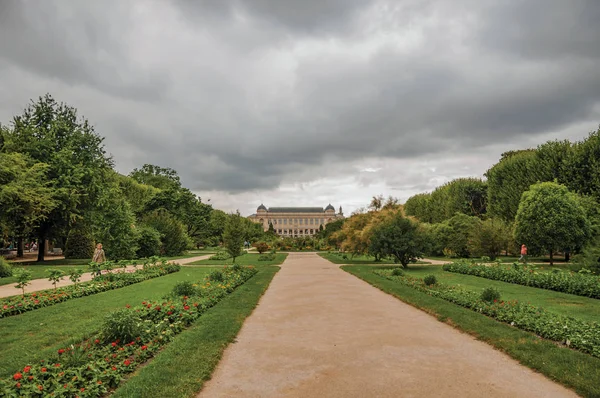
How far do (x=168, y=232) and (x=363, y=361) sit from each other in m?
33.5

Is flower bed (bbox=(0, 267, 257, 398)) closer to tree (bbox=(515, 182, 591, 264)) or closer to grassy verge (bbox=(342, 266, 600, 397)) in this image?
grassy verge (bbox=(342, 266, 600, 397))

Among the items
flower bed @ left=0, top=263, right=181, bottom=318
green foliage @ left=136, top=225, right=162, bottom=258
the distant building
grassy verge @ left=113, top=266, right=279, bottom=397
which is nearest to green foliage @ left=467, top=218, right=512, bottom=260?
flower bed @ left=0, top=263, right=181, bottom=318

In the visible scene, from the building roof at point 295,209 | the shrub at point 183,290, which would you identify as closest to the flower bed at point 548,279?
the shrub at point 183,290

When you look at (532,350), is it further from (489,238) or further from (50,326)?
(489,238)

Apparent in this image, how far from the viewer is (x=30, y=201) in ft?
72.4

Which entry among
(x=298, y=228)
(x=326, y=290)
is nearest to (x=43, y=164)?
(x=326, y=290)

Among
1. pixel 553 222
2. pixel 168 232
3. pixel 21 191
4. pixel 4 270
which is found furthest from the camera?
pixel 168 232

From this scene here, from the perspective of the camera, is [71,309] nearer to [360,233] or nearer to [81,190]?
[81,190]

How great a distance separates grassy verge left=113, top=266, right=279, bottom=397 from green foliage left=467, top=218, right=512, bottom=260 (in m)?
22.0

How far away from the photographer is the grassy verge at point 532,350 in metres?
5.15

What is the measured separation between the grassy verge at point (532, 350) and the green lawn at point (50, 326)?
778cm

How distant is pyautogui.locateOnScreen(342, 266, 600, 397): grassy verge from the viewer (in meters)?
5.15

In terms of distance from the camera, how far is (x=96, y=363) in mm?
5258

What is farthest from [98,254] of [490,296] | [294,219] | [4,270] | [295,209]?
[295,209]
